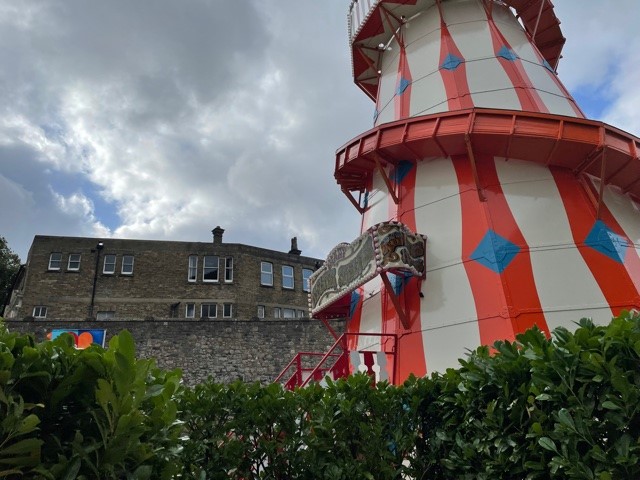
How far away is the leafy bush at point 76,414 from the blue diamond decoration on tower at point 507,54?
12.3m

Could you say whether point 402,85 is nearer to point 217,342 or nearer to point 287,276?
point 217,342

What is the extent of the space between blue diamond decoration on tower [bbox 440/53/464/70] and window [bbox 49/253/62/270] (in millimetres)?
25126

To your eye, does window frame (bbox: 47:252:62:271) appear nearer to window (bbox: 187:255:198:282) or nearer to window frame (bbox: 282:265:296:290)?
window (bbox: 187:255:198:282)

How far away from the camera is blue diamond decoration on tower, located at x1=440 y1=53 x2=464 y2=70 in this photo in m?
12.0

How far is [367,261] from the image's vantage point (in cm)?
966

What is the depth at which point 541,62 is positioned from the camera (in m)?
12.7

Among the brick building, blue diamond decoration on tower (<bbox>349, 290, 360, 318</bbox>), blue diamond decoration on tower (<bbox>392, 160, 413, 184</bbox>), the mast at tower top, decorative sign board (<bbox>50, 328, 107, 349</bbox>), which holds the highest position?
the mast at tower top

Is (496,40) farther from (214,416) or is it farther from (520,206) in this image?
(214,416)

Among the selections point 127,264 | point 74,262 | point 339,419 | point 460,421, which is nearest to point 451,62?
point 460,421

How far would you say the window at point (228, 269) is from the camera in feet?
95.8

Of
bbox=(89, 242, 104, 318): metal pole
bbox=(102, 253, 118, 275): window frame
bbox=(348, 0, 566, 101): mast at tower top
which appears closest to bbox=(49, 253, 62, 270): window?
bbox=(89, 242, 104, 318): metal pole

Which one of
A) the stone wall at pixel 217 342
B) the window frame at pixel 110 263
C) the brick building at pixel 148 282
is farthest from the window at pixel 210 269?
the stone wall at pixel 217 342

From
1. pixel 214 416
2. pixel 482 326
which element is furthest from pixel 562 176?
pixel 214 416

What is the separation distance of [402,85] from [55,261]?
24.1 m
